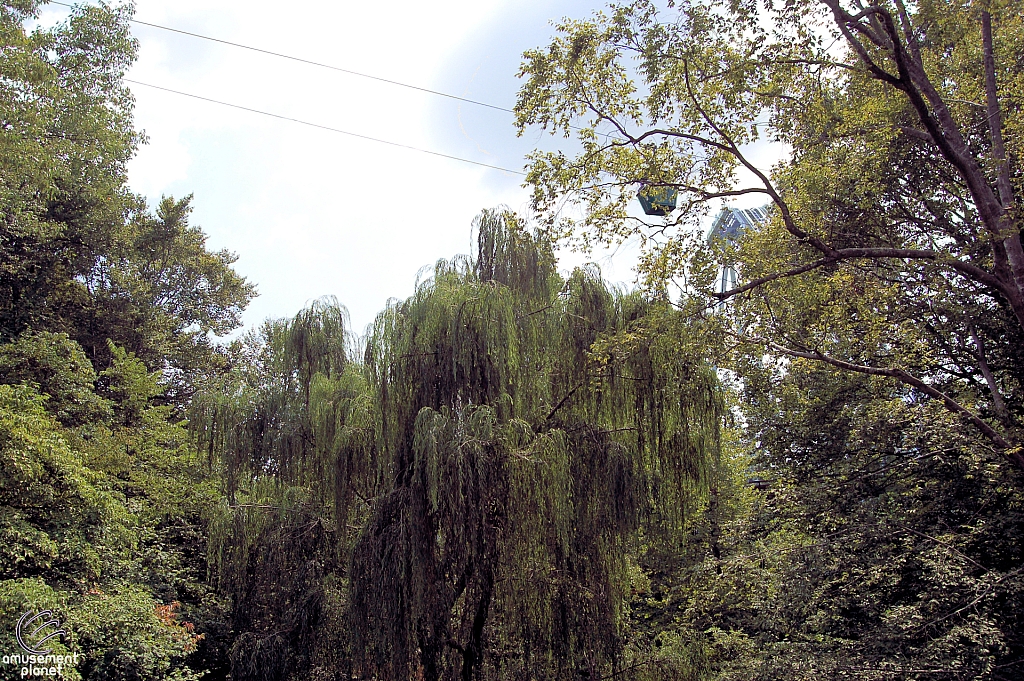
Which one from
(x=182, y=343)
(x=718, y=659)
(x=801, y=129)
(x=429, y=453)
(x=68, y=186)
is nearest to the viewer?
(x=429, y=453)

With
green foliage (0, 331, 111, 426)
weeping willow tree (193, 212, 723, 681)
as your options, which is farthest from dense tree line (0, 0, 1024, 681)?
green foliage (0, 331, 111, 426)

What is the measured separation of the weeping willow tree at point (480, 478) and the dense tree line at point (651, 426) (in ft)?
0.11

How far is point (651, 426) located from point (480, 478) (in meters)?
2.29

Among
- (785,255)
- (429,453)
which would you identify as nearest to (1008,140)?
(785,255)

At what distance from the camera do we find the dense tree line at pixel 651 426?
7547 mm

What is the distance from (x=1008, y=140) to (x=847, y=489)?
15.1 feet

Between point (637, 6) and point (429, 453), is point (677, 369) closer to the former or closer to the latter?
point (429, 453)

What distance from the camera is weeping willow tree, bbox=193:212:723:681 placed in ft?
26.3

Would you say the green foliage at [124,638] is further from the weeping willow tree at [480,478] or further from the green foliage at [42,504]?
the weeping willow tree at [480,478]

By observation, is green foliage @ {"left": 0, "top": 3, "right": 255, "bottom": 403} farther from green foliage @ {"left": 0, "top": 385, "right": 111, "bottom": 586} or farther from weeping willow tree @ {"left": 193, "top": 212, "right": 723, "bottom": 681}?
weeping willow tree @ {"left": 193, "top": 212, "right": 723, "bottom": 681}

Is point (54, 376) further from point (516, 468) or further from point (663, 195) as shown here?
point (663, 195)

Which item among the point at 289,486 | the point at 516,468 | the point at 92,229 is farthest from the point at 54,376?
the point at 516,468

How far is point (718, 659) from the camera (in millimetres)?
11969

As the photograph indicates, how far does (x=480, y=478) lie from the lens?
7.77 metres
